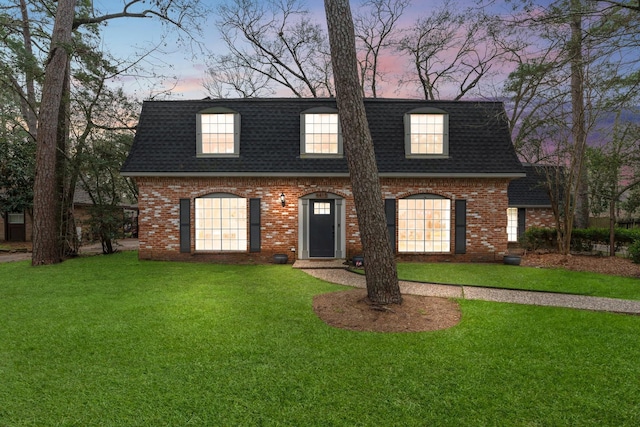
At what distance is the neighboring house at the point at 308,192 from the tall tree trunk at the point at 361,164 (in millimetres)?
5451

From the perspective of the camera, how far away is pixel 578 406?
303 centimetres

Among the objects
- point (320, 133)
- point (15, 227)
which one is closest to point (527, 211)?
point (320, 133)

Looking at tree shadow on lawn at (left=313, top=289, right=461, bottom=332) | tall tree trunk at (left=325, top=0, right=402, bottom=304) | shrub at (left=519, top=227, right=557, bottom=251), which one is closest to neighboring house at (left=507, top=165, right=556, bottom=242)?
shrub at (left=519, top=227, right=557, bottom=251)

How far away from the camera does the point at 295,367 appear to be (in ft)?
12.2

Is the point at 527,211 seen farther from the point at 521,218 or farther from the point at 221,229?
the point at 221,229

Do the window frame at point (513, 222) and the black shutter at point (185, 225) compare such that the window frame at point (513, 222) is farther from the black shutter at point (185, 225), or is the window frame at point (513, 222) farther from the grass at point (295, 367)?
the black shutter at point (185, 225)

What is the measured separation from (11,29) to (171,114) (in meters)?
5.69

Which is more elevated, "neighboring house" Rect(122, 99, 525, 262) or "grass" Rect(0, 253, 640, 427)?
"neighboring house" Rect(122, 99, 525, 262)

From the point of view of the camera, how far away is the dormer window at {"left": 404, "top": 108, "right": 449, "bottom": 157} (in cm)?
1169

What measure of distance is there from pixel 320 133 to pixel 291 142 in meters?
1.06

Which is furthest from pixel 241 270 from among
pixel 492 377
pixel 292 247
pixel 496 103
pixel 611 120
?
pixel 611 120

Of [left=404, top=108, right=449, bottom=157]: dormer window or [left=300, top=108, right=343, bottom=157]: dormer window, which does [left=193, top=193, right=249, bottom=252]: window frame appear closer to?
[left=300, top=108, right=343, bottom=157]: dormer window

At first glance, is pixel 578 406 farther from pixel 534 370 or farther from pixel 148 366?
pixel 148 366

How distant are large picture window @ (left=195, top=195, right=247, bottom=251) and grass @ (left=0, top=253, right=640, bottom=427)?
5.25 m
